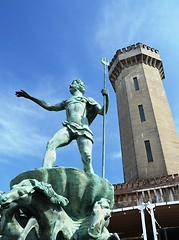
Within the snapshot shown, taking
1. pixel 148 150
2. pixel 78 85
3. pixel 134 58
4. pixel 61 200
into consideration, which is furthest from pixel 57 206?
pixel 134 58

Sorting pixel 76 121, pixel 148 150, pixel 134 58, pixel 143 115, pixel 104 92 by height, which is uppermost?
pixel 134 58

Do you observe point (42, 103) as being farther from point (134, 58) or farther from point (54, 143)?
point (134, 58)

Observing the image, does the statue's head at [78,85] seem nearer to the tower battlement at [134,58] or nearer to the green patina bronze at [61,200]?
the green patina bronze at [61,200]

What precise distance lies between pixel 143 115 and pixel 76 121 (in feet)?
75.4

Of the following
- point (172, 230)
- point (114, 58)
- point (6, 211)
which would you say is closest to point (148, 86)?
point (114, 58)

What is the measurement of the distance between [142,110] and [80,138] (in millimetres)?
23544

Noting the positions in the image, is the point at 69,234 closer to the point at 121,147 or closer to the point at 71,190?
the point at 71,190

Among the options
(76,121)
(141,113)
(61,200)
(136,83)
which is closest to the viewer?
(61,200)

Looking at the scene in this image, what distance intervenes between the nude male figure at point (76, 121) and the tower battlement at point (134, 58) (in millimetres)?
26161

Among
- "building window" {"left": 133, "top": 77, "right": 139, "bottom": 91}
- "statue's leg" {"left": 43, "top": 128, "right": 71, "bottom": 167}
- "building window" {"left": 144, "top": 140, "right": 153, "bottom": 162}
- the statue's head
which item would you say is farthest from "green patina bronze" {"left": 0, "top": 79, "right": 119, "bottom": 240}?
"building window" {"left": 133, "top": 77, "right": 139, "bottom": 91}

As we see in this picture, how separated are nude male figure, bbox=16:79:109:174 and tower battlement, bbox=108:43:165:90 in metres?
26.2

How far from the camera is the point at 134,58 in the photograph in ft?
102

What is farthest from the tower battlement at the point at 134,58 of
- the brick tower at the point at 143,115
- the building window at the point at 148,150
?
the building window at the point at 148,150

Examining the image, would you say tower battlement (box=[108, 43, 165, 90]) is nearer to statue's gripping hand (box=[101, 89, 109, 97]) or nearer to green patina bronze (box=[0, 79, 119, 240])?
statue's gripping hand (box=[101, 89, 109, 97])
